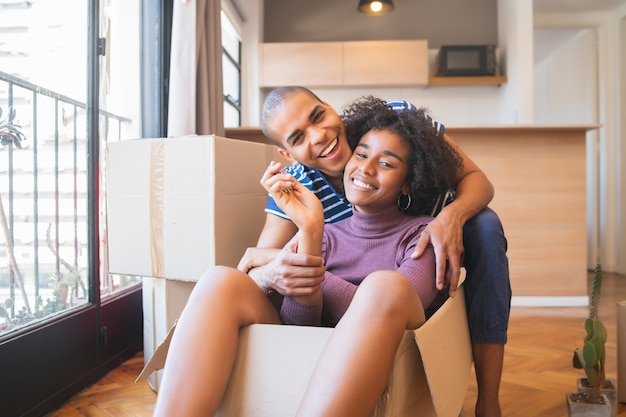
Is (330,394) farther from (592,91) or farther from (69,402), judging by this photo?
(592,91)

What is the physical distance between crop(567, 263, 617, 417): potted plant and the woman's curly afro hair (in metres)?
0.45

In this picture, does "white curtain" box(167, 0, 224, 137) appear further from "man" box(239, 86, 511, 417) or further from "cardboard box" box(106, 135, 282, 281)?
"man" box(239, 86, 511, 417)

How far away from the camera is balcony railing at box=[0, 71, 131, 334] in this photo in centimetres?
169

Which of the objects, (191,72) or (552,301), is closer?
(191,72)

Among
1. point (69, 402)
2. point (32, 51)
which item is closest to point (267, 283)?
point (69, 402)

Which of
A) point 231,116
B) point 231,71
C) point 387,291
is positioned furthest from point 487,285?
point 231,71

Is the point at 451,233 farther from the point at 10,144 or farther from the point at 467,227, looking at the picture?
the point at 10,144

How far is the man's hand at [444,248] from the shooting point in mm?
1212

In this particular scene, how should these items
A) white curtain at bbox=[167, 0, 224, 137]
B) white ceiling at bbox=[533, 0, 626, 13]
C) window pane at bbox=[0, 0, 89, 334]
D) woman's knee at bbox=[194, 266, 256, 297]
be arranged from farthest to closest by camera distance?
white ceiling at bbox=[533, 0, 626, 13], white curtain at bbox=[167, 0, 224, 137], window pane at bbox=[0, 0, 89, 334], woman's knee at bbox=[194, 266, 256, 297]

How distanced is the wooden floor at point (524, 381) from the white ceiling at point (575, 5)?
3.06 meters

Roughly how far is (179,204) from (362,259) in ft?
1.94

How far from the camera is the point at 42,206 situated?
1.93 metres

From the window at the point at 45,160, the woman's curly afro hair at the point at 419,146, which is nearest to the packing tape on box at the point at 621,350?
the woman's curly afro hair at the point at 419,146

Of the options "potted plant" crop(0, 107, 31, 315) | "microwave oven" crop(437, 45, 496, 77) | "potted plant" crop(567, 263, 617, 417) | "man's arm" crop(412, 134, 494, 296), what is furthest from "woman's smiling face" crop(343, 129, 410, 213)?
"microwave oven" crop(437, 45, 496, 77)
